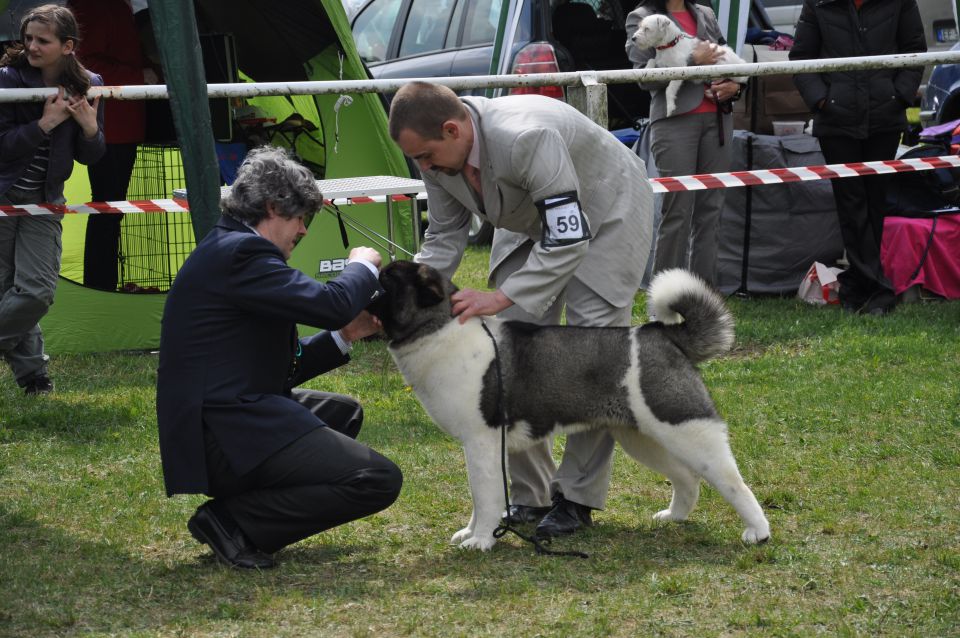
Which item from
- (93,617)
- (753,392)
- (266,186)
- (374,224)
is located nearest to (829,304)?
(753,392)

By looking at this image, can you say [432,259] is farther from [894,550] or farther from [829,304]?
[829,304]

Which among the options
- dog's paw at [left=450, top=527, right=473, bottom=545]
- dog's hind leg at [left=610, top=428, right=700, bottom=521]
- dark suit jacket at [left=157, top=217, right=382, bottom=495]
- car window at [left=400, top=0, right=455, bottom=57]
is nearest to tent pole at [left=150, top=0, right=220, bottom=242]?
dark suit jacket at [left=157, top=217, right=382, bottom=495]

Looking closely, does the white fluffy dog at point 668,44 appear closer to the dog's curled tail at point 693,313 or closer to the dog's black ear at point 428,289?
the dog's curled tail at point 693,313

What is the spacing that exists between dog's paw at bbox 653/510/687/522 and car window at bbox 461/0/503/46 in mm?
6208

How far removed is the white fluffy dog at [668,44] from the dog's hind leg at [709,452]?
374cm

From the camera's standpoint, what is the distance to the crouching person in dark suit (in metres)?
3.62

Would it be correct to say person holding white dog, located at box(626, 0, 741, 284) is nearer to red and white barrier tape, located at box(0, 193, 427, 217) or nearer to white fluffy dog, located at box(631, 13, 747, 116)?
white fluffy dog, located at box(631, 13, 747, 116)

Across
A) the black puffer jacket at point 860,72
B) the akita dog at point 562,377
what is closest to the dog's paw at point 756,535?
the akita dog at point 562,377

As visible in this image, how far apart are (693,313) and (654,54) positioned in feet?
12.6

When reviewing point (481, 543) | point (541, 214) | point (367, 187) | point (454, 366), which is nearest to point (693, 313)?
point (541, 214)

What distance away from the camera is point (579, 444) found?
13.4 ft

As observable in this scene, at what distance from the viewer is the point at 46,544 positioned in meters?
4.05

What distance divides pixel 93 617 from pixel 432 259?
1680mm

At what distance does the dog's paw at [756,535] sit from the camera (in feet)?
12.6
